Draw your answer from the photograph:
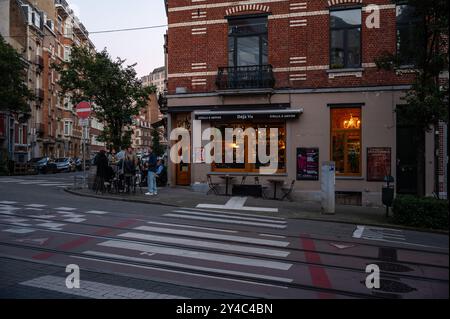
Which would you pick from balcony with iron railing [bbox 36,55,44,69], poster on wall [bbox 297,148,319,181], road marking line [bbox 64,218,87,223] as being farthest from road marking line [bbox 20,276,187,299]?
balcony with iron railing [bbox 36,55,44,69]

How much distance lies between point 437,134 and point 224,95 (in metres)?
7.89

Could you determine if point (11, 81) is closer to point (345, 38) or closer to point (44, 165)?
point (44, 165)

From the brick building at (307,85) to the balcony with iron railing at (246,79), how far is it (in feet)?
0.13

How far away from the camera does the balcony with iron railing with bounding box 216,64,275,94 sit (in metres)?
17.4

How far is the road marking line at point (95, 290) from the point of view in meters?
5.15

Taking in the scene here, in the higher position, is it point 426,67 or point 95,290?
point 426,67

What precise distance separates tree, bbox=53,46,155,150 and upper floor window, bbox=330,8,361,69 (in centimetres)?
869

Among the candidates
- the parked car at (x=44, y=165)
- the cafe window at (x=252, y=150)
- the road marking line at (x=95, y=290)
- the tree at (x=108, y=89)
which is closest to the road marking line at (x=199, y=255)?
the road marking line at (x=95, y=290)

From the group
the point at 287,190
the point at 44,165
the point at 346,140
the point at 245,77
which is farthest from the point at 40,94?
Answer: the point at 346,140

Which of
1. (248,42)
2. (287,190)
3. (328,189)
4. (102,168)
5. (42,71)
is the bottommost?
(287,190)

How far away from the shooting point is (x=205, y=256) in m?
7.23

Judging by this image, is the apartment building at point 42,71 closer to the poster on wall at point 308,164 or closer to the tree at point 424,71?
the poster on wall at point 308,164

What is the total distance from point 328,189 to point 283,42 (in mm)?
6952

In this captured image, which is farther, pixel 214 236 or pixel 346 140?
pixel 346 140
